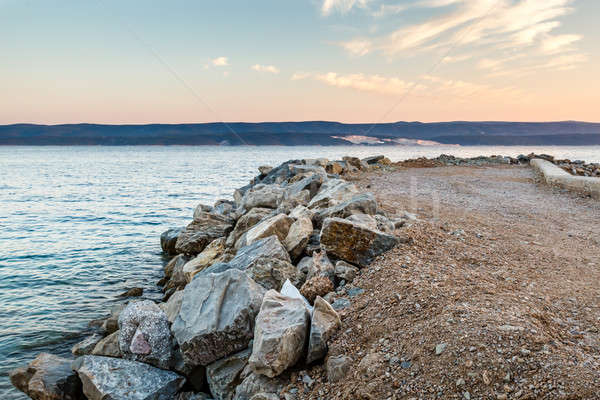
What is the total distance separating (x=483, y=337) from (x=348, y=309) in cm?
125

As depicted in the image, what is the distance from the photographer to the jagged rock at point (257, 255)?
191 inches

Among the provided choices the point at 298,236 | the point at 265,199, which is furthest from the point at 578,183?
the point at 298,236

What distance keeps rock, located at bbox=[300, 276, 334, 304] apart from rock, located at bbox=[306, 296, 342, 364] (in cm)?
68

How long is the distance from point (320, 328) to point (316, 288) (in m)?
0.94

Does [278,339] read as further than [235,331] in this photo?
No

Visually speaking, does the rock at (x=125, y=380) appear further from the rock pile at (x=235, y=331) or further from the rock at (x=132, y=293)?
the rock at (x=132, y=293)

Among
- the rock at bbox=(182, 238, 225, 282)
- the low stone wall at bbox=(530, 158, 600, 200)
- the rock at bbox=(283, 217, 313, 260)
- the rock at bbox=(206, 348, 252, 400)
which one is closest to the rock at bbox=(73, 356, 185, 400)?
the rock at bbox=(206, 348, 252, 400)

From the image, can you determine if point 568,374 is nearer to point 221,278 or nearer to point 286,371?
point 286,371

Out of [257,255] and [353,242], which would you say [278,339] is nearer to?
[353,242]

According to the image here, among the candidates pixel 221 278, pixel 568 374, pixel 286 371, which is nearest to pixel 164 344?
pixel 221 278

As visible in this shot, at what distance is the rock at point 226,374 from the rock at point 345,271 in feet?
4.21

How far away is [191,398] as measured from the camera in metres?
3.76

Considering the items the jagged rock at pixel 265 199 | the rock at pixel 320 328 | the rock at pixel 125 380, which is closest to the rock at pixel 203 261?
the jagged rock at pixel 265 199

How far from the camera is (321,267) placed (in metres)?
4.52
